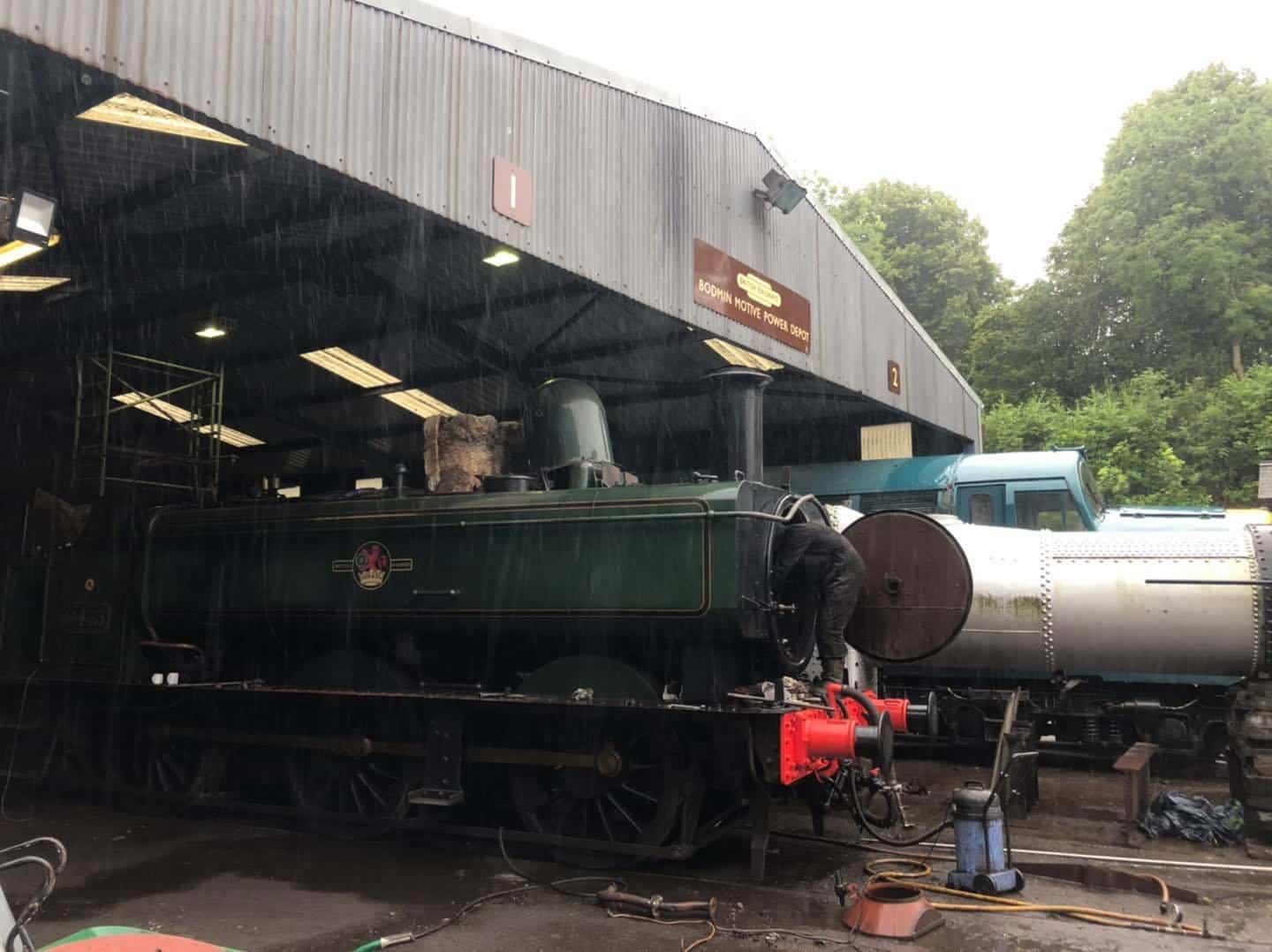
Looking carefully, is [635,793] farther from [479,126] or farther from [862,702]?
[479,126]

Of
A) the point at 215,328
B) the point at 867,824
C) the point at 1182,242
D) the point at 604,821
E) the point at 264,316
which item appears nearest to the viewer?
the point at 604,821

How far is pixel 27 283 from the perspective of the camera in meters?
8.68

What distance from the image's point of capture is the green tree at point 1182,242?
2847 cm

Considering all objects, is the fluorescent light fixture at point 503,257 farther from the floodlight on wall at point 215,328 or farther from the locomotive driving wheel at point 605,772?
the floodlight on wall at point 215,328

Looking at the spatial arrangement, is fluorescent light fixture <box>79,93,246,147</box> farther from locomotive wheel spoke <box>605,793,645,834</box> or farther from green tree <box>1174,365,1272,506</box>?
green tree <box>1174,365,1272,506</box>

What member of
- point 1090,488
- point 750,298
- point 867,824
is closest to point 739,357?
point 750,298

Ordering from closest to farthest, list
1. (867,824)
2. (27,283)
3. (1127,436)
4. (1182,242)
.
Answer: (867,824), (27,283), (1127,436), (1182,242)

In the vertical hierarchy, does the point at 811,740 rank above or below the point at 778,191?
below

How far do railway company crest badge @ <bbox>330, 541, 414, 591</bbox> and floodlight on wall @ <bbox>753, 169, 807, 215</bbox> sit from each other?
5999 mm

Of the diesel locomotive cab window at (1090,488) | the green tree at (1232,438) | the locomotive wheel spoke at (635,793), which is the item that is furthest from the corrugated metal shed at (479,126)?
the green tree at (1232,438)

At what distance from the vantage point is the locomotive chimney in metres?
7.64

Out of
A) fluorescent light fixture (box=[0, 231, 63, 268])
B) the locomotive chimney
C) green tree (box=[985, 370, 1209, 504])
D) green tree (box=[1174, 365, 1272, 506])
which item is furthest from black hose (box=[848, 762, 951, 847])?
green tree (box=[1174, 365, 1272, 506])

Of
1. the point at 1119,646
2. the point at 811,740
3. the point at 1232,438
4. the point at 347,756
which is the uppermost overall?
the point at 1232,438

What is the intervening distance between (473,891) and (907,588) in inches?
125
